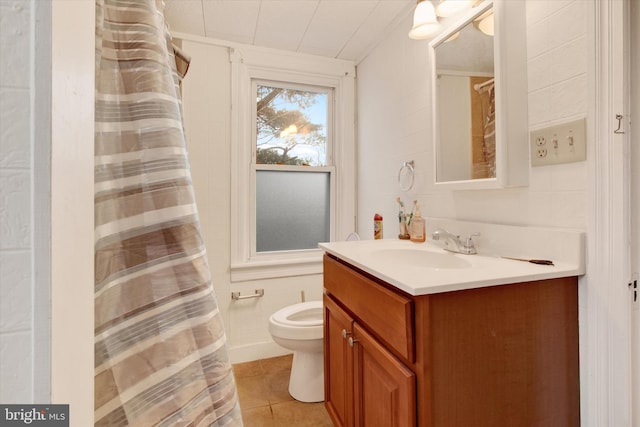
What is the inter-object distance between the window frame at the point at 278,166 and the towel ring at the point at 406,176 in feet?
2.07

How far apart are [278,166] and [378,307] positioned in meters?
1.51

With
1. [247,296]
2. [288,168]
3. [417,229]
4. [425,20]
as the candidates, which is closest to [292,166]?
[288,168]

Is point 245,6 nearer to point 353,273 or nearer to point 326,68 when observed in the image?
point 326,68

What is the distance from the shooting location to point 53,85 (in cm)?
33

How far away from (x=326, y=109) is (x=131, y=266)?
2.10m

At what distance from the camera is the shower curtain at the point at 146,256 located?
1.65ft

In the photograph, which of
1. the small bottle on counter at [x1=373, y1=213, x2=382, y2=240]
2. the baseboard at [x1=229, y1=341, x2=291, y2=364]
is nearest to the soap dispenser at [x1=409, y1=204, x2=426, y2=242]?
the small bottle on counter at [x1=373, y1=213, x2=382, y2=240]

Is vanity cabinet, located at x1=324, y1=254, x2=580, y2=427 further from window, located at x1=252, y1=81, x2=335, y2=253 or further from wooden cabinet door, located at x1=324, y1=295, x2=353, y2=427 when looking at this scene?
window, located at x1=252, y1=81, x2=335, y2=253

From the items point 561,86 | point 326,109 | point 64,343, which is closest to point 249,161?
point 326,109

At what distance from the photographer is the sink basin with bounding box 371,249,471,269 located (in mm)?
1200

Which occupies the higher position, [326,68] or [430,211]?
[326,68]

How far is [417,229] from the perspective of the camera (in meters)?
1.52

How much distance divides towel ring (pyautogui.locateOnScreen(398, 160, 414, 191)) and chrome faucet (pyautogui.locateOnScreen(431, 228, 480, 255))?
0.47 metres

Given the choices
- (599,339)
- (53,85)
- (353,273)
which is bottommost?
(599,339)
